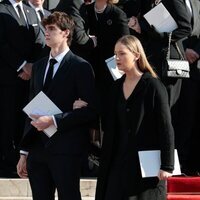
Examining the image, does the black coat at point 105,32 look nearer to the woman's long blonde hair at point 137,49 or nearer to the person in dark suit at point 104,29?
the person in dark suit at point 104,29

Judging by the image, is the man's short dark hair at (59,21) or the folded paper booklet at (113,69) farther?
the folded paper booklet at (113,69)

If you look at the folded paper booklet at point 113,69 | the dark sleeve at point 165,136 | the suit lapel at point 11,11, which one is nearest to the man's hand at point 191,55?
the folded paper booklet at point 113,69

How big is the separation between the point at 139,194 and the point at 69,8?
8.09 feet

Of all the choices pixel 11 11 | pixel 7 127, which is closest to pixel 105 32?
pixel 11 11

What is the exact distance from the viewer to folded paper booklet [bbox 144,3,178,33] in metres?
6.57

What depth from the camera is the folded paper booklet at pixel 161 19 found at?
6.57m

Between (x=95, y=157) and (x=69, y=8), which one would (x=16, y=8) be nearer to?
(x=69, y=8)

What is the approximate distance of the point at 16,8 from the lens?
6.90 metres

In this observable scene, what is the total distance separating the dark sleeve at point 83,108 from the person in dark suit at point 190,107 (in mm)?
1817

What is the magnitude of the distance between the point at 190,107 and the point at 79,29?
4.76ft

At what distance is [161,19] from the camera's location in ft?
21.8

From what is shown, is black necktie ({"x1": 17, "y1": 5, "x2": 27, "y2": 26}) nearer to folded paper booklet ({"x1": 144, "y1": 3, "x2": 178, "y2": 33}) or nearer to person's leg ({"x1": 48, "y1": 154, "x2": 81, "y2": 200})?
folded paper booklet ({"x1": 144, "y1": 3, "x2": 178, "y2": 33})

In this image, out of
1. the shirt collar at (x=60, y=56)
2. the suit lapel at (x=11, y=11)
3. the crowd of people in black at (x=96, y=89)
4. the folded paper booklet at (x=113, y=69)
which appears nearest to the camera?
the crowd of people in black at (x=96, y=89)

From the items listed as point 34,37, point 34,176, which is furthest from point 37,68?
point 34,37
